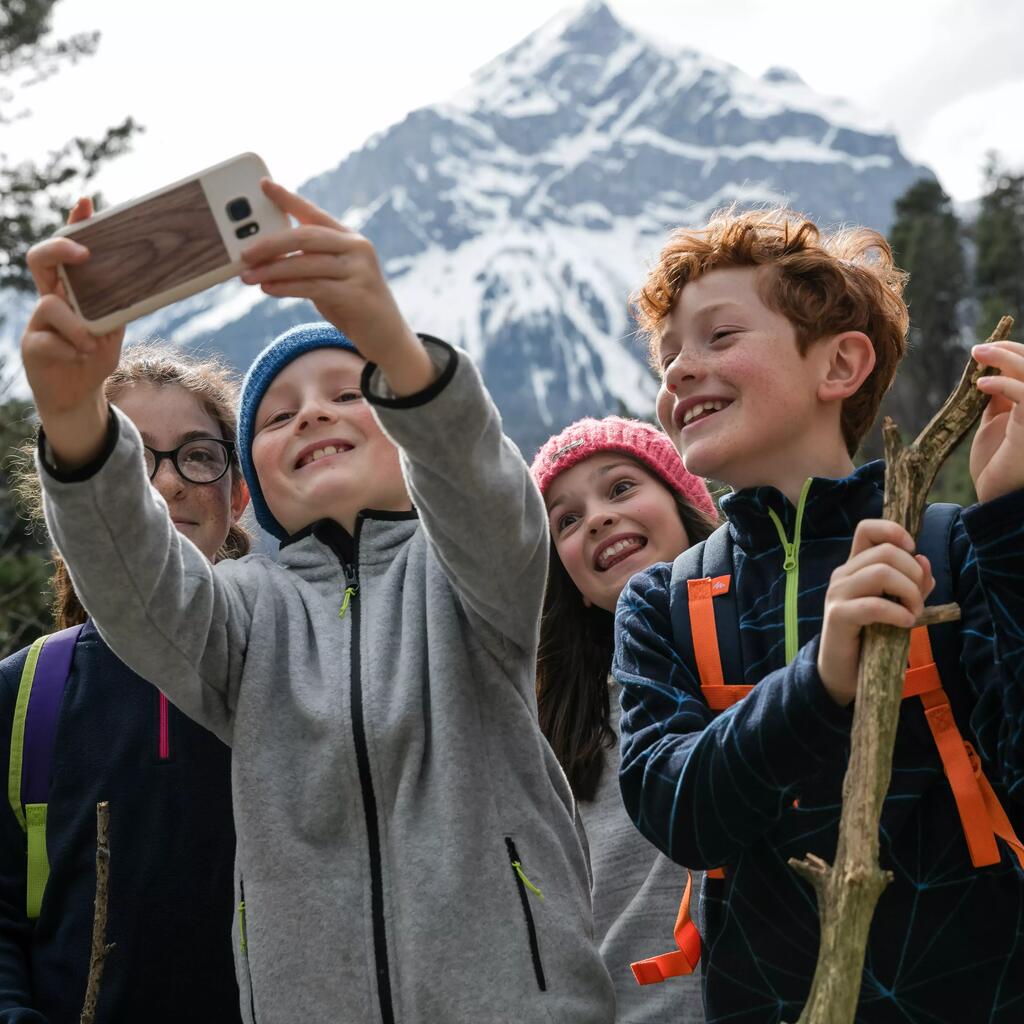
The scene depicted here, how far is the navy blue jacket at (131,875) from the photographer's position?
2.69 metres

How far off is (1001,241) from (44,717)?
2162 inches

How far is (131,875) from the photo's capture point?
9.04 ft

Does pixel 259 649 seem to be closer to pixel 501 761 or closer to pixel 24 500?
pixel 501 761

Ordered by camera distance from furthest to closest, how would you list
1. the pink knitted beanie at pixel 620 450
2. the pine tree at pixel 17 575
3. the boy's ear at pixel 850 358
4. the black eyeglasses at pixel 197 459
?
the pine tree at pixel 17 575, the pink knitted beanie at pixel 620 450, the black eyeglasses at pixel 197 459, the boy's ear at pixel 850 358

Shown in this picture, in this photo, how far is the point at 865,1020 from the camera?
210 centimetres

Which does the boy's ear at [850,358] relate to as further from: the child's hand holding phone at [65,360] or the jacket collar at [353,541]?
the child's hand holding phone at [65,360]

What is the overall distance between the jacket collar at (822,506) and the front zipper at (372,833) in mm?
799

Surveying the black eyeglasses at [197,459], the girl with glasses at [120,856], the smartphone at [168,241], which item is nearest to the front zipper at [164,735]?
the girl with glasses at [120,856]

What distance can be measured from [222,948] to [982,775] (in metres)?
1.63

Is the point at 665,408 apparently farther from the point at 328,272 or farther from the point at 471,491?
the point at 328,272

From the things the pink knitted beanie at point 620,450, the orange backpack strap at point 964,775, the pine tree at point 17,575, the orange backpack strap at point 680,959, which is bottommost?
the orange backpack strap at point 680,959

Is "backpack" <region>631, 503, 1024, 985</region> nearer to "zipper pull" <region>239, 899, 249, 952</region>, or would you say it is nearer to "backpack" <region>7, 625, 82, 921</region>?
"zipper pull" <region>239, 899, 249, 952</region>

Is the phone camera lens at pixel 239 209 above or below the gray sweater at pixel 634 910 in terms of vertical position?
above

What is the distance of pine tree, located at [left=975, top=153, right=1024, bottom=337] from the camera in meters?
52.2
